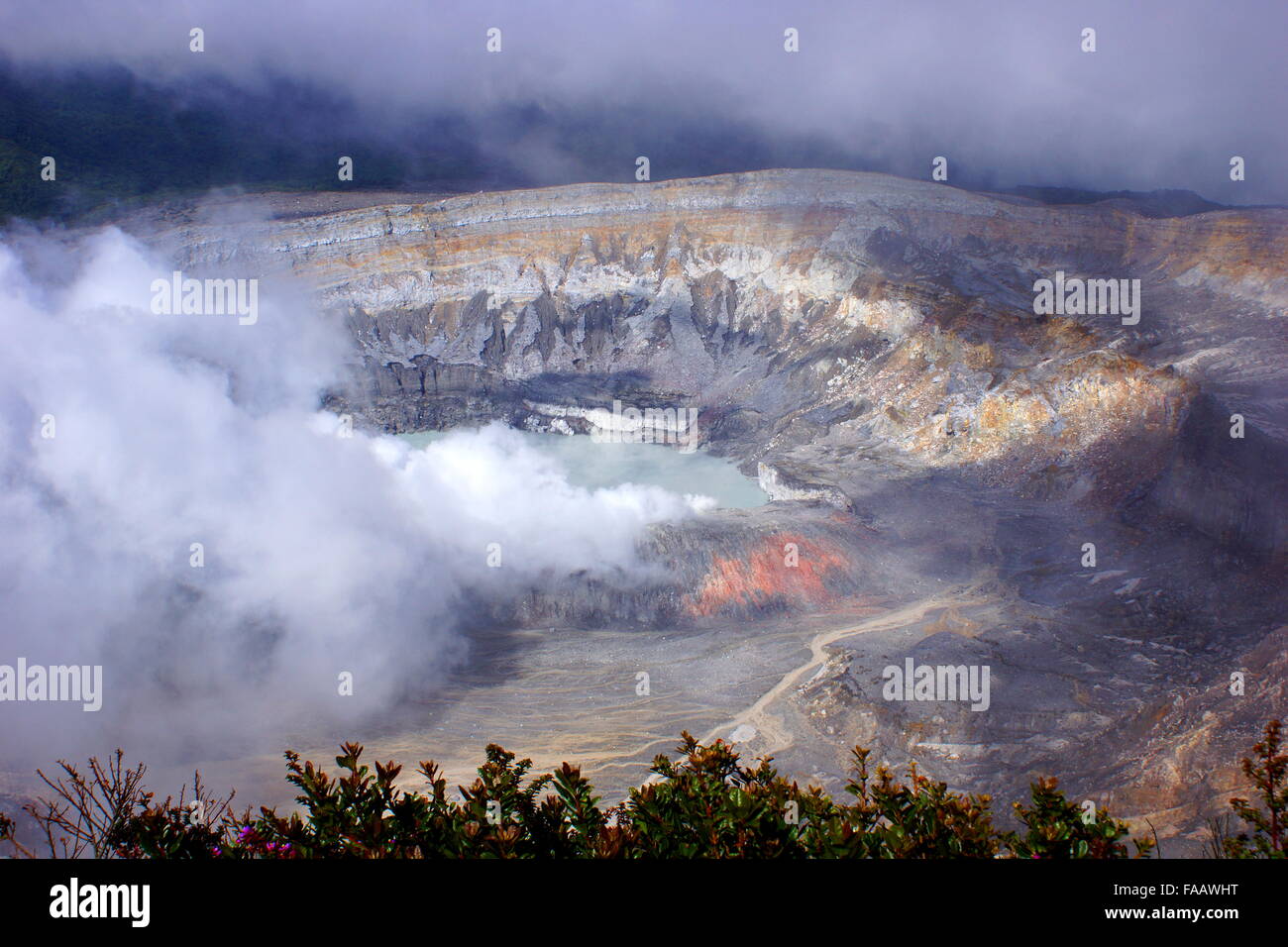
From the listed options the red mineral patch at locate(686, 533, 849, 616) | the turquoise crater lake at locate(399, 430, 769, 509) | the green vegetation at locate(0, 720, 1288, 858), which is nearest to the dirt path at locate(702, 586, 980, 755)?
the red mineral patch at locate(686, 533, 849, 616)

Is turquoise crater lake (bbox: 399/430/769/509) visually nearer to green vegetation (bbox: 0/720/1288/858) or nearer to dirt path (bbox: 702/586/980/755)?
dirt path (bbox: 702/586/980/755)

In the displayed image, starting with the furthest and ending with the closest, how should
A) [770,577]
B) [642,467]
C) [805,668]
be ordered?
1. [642,467]
2. [770,577]
3. [805,668]

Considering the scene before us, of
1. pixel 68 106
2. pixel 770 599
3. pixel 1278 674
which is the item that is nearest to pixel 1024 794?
pixel 1278 674

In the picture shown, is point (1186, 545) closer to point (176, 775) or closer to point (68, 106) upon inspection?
point (176, 775)

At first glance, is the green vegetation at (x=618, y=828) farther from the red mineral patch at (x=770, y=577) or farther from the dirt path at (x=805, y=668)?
the red mineral patch at (x=770, y=577)

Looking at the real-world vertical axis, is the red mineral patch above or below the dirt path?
above

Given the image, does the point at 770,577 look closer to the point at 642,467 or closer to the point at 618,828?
the point at 642,467

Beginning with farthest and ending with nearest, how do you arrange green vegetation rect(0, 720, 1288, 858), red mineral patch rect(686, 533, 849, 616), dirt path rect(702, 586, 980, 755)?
red mineral patch rect(686, 533, 849, 616), dirt path rect(702, 586, 980, 755), green vegetation rect(0, 720, 1288, 858)

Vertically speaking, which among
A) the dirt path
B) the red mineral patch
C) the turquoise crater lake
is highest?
the turquoise crater lake

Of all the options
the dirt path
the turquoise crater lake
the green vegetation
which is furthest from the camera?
the turquoise crater lake

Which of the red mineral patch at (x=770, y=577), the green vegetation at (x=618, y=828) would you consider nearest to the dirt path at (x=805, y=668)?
the red mineral patch at (x=770, y=577)

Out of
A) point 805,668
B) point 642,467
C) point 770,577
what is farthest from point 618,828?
point 642,467
